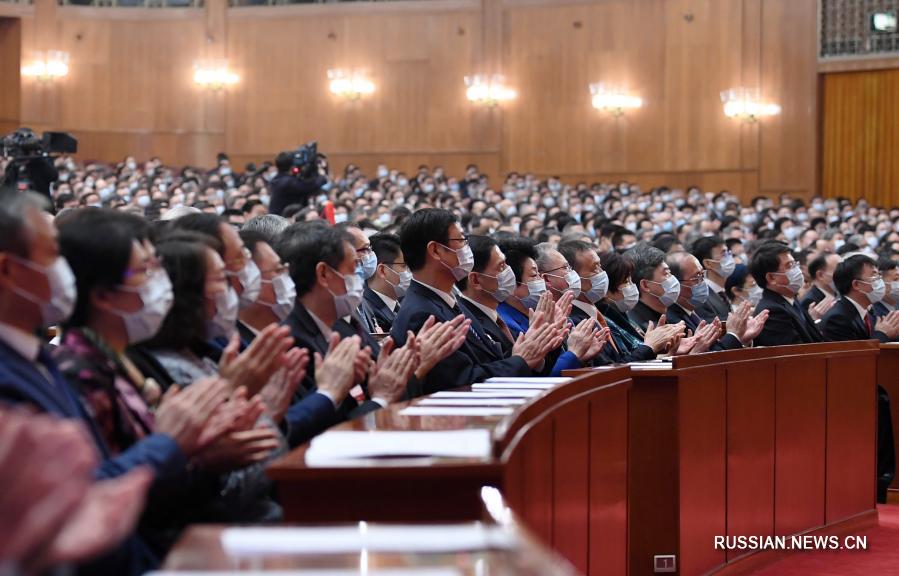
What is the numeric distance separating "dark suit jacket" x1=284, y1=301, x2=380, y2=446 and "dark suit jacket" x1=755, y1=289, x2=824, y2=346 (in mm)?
3569

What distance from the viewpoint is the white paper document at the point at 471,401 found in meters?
3.74

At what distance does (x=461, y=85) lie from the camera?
24625 millimetres

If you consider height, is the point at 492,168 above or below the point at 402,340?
above

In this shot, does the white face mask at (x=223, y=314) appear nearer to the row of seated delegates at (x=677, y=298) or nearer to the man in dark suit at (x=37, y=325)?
the man in dark suit at (x=37, y=325)

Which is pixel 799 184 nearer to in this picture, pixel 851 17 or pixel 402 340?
pixel 851 17

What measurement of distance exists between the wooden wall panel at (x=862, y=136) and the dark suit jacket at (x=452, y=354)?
18366 millimetres

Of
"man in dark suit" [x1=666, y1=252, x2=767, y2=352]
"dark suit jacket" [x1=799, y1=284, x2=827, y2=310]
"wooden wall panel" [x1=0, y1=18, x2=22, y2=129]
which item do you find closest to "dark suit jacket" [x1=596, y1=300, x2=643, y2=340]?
"man in dark suit" [x1=666, y1=252, x2=767, y2=352]

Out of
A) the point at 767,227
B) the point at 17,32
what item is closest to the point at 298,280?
the point at 767,227

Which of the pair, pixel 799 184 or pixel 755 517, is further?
pixel 799 184

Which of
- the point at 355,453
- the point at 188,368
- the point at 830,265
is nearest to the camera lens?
the point at 355,453

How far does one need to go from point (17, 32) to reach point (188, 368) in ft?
75.7

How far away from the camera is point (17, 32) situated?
24.5m

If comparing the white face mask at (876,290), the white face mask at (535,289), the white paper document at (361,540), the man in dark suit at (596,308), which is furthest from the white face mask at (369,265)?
the white paper document at (361,540)

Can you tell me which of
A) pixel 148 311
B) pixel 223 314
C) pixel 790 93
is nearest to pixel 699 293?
pixel 223 314
